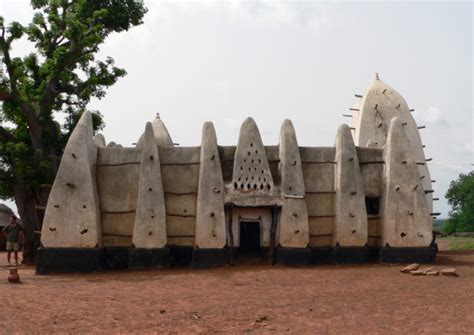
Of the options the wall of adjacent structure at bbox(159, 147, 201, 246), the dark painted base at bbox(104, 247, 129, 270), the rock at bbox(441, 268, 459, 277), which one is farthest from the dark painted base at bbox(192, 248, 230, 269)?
the rock at bbox(441, 268, 459, 277)

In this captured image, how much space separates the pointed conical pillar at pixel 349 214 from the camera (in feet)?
54.3

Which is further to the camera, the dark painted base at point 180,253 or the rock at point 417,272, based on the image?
the dark painted base at point 180,253

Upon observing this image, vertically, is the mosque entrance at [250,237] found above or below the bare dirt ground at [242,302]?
above

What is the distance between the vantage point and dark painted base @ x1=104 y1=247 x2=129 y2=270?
16109 millimetres

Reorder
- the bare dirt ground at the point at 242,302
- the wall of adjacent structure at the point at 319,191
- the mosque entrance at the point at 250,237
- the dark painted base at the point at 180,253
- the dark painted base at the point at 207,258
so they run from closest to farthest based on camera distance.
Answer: the bare dirt ground at the point at 242,302, the dark painted base at the point at 207,258, the dark painted base at the point at 180,253, the wall of adjacent structure at the point at 319,191, the mosque entrance at the point at 250,237

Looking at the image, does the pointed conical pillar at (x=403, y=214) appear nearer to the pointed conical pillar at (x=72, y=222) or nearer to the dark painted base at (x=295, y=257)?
the dark painted base at (x=295, y=257)

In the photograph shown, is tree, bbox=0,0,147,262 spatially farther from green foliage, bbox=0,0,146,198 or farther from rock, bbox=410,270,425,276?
rock, bbox=410,270,425,276

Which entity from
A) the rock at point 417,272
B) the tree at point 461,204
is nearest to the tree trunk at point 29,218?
the rock at point 417,272

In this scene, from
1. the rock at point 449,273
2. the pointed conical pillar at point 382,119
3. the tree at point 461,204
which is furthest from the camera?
the tree at point 461,204

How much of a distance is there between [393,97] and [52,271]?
58.3 ft

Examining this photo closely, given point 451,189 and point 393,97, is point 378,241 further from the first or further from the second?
point 451,189

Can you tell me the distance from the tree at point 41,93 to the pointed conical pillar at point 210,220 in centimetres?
523

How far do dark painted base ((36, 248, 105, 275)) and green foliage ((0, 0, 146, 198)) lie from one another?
3.21 metres

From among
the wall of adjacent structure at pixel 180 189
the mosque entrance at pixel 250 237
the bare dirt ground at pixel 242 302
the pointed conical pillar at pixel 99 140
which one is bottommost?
the bare dirt ground at pixel 242 302
